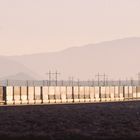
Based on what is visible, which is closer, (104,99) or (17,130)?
(17,130)

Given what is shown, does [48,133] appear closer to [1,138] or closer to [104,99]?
[1,138]

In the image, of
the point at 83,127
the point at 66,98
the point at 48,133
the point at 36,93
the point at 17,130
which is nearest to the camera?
the point at 48,133

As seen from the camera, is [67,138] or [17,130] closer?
[67,138]

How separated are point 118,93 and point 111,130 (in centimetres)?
7917

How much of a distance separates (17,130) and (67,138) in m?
5.94

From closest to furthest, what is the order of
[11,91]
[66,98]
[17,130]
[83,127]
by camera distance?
[17,130] < [83,127] < [11,91] < [66,98]

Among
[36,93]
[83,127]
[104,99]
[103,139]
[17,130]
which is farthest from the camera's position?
[104,99]

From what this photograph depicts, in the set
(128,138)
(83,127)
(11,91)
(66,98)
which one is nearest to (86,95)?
(66,98)

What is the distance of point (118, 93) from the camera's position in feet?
379

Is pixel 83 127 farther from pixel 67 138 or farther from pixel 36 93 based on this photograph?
pixel 36 93

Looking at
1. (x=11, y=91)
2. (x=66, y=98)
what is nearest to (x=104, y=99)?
(x=66, y=98)

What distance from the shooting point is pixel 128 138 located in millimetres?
31953

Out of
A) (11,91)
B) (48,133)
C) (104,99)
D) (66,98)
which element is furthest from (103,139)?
(104,99)

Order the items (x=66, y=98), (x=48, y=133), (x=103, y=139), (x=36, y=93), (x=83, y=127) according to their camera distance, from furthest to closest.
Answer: (x=66, y=98)
(x=36, y=93)
(x=83, y=127)
(x=48, y=133)
(x=103, y=139)
